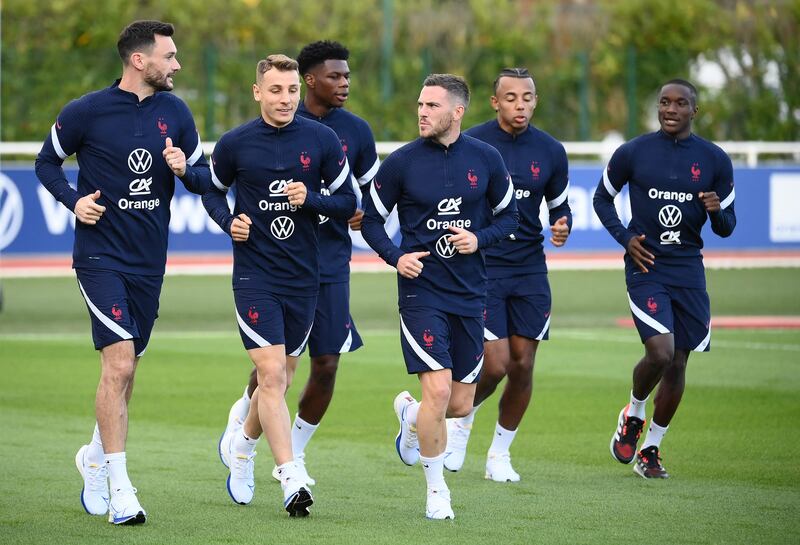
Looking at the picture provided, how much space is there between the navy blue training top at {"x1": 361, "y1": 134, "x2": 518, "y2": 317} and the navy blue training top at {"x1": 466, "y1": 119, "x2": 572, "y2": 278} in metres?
1.47

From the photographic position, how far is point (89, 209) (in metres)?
7.67

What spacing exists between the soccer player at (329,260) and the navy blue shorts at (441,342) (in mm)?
1006

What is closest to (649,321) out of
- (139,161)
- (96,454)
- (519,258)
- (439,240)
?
(519,258)

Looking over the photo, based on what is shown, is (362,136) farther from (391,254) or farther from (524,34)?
(524,34)

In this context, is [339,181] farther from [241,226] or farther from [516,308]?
[516,308]

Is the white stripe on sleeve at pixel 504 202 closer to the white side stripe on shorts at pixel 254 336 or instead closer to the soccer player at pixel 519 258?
the soccer player at pixel 519 258

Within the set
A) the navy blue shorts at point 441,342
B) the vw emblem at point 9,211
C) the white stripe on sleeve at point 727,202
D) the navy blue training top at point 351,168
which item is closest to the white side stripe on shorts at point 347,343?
the navy blue training top at point 351,168

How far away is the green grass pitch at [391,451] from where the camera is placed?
7.48m

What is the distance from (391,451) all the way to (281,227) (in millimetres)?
2579

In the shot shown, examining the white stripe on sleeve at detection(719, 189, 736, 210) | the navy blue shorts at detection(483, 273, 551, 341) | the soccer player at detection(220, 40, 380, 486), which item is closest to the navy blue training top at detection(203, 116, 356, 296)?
the soccer player at detection(220, 40, 380, 486)

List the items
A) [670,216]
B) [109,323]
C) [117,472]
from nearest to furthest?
[117,472]
[109,323]
[670,216]

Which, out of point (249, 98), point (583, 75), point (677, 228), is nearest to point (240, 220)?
point (677, 228)

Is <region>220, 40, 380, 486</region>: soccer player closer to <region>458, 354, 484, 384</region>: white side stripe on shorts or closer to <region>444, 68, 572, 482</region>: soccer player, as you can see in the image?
<region>444, 68, 572, 482</region>: soccer player

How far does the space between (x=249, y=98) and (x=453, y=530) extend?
23.5 metres
